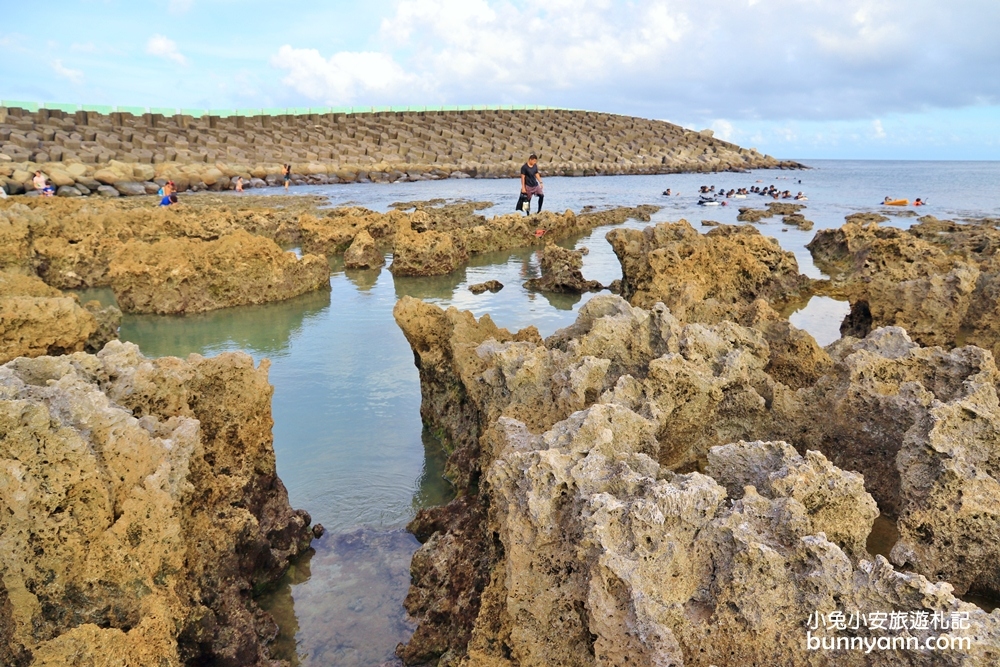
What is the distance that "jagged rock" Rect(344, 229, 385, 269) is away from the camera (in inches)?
575

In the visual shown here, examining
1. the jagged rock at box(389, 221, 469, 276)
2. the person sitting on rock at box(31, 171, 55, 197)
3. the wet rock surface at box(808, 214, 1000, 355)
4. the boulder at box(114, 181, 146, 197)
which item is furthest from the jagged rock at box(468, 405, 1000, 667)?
the boulder at box(114, 181, 146, 197)

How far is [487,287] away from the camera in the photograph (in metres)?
12.6

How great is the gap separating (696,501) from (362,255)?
1268 cm

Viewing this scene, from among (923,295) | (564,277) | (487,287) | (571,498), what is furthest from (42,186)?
(571,498)

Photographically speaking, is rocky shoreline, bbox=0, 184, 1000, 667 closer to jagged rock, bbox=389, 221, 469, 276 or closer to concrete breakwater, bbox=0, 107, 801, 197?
jagged rock, bbox=389, 221, 469, 276

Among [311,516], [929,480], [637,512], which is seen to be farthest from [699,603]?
[311,516]

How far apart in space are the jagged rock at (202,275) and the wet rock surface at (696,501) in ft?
23.5

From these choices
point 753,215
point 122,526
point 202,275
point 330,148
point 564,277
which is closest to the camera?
point 122,526

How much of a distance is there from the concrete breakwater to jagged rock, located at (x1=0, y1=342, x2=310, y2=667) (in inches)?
1214

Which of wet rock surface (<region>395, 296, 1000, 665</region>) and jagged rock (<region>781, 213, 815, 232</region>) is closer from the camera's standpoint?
wet rock surface (<region>395, 296, 1000, 665</region>)

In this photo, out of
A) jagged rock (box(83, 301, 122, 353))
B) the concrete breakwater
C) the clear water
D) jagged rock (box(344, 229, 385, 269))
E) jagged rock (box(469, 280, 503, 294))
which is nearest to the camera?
the clear water

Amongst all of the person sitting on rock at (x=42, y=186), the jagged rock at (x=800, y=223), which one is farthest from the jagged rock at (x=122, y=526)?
the person sitting on rock at (x=42, y=186)

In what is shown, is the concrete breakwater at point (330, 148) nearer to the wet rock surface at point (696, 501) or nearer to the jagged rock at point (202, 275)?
the jagged rock at point (202, 275)

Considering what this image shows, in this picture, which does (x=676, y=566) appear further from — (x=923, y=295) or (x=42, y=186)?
(x=42, y=186)
